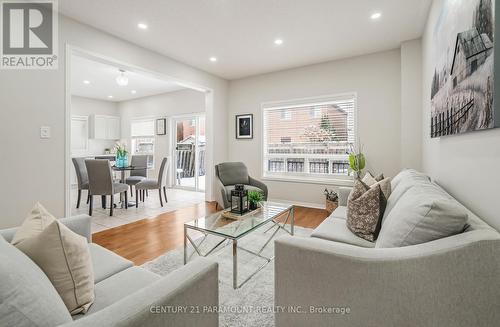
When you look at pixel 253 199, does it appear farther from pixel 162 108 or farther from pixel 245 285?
pixel 162 108

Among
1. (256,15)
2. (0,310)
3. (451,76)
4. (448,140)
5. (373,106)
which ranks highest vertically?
(256,15)

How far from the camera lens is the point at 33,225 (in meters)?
1.10

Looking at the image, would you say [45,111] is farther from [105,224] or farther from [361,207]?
[361,207]

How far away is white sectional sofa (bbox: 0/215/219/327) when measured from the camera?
62 centimetres

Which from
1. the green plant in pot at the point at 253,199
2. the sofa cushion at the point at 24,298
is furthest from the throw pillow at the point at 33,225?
the green plant in pot at the point at 253,199

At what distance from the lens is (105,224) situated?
3.45 m

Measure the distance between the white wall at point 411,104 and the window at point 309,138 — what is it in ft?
2.50

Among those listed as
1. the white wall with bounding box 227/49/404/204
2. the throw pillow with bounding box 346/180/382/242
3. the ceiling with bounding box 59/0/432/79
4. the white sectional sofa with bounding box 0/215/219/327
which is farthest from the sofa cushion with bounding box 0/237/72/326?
the white wall with bounding box 227/49/404/204

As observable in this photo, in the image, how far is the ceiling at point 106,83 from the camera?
457 centimetres

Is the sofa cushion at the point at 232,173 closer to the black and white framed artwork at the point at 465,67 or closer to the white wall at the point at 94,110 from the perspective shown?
the black and white framed artwork at the point at 465,67

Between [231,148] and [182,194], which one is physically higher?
[231,148]

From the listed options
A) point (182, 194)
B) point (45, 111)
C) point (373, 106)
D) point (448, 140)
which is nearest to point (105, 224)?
point (45, 111)

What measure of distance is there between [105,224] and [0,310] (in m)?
3.27

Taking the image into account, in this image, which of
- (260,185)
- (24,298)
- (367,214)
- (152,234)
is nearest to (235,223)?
(367,214)
